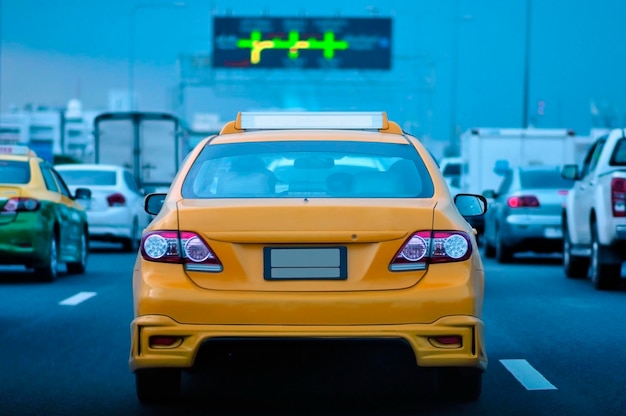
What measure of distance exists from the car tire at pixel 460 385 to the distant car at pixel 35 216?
9.58m

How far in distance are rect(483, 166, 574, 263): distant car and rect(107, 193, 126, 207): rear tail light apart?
21.5ft

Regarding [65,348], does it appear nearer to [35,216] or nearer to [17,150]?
[35,216]

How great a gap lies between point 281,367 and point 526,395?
1.68 meters

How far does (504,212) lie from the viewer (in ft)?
73.7

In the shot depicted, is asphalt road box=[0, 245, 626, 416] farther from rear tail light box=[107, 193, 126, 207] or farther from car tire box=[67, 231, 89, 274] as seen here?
rear tail light box=[107, 193, 126, 207]

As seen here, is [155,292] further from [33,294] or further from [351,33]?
[351,33]

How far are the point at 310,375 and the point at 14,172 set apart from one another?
368 inches

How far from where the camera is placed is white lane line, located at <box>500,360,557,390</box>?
832 cm

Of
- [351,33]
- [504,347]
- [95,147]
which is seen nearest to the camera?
[504,347]

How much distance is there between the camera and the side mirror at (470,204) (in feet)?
28.4

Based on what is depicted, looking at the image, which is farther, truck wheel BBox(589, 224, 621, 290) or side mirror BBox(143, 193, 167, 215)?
truck wheel BBox(589, 224, 621, 290)

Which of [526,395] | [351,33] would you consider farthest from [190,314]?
[351,33]

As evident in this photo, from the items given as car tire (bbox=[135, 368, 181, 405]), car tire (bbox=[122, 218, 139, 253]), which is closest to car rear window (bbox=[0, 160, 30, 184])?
car tire (bbox=[122, 218, 139, 253])

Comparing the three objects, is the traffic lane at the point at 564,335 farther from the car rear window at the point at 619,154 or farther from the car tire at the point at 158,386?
the car tire at the point at 158,386
